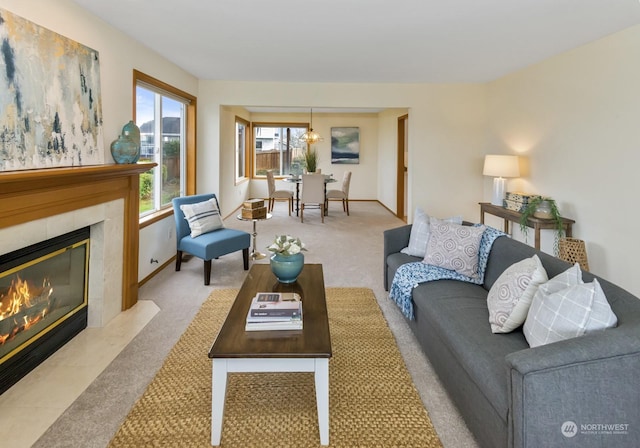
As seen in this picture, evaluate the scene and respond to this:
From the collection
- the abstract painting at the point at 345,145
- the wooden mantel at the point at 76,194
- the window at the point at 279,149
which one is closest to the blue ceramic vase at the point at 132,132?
the wooden mantel at the point at 76,194

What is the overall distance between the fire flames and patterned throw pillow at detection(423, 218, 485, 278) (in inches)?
102

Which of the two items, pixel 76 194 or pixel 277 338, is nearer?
pixel 277 338

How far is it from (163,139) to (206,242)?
61.4 inches

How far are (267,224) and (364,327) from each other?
4456mm

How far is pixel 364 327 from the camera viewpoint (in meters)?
2.85

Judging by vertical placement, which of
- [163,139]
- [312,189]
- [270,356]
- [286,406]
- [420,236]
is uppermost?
[163,139]

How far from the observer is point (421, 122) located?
560 centimetres

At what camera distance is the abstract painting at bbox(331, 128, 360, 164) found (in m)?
10.0

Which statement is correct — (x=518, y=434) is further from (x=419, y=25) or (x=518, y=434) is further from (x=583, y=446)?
(x=419, y=25)

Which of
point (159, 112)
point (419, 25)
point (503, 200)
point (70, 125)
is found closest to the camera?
point (70, 125)

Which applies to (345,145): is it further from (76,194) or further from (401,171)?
(76,194)

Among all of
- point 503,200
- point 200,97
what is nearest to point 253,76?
point 200,97

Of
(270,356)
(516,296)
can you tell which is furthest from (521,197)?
(270,356)

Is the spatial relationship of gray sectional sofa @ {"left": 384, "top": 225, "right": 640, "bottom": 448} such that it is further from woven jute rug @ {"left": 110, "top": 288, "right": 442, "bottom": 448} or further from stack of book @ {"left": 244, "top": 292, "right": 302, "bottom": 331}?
stack of book @ {"left": 244, "top": 292, "right": 302, "bottom": 331}
